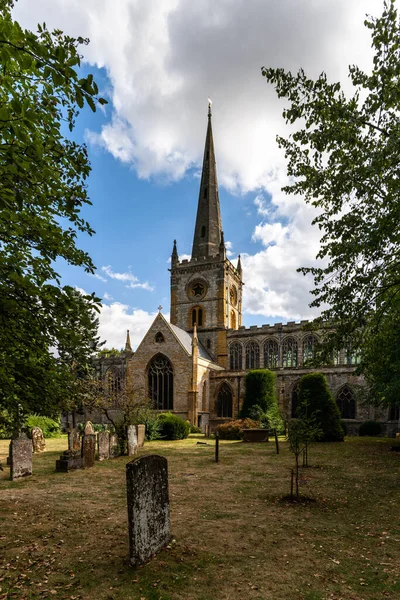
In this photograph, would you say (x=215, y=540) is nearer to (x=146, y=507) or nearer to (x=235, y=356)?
(x=146, y=507)

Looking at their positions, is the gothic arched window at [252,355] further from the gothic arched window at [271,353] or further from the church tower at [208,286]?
the church tower at [208,286]

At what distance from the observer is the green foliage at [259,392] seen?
28109mm

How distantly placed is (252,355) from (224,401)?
9132mm

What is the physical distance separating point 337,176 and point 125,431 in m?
13.2

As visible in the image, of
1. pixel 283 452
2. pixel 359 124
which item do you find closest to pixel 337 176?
pixel 359 124

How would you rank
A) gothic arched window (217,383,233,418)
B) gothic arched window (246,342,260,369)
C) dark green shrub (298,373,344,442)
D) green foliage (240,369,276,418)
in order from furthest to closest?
gothic arched window (246,342,260,369) → gothic arched window (217,383,233,418) → green foliage (240,369,276,418) → dark green shrub (298,373,344,442)

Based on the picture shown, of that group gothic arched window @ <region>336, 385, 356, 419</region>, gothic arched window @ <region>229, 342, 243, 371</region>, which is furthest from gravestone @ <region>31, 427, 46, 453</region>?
gothic arched window @ <region>229, 342, 243, 371</region>

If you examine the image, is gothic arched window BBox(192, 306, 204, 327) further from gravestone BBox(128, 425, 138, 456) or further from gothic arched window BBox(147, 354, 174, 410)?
gravestone BBox(128, 425, 138, 456)

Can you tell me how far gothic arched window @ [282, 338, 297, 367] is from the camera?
40.3 meters

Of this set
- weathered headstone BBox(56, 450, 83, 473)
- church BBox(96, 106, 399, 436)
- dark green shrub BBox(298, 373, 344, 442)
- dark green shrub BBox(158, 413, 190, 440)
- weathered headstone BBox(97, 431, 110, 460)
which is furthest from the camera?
church BBox(96, 106, 399, 436)

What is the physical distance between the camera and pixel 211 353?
4312cm

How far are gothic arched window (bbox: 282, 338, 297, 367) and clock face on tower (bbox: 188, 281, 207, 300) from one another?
11.0 m

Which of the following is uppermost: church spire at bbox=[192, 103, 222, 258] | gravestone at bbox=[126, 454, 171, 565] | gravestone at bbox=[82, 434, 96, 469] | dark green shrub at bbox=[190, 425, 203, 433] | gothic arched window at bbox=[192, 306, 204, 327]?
church spire at bbox=[192, 103, 222, 258]

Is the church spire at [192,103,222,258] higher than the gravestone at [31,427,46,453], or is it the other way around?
the church spire at [192,103,222,258]
